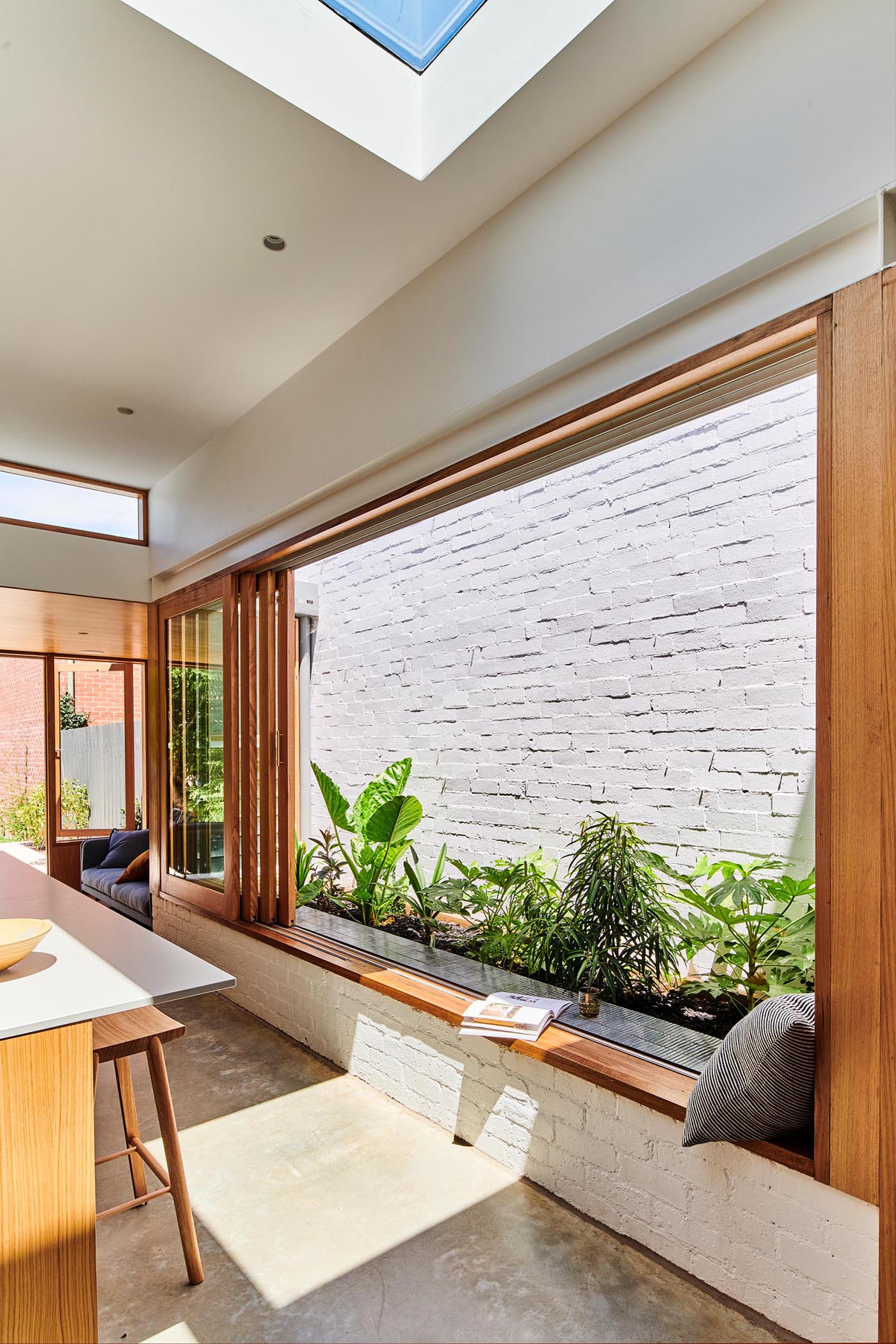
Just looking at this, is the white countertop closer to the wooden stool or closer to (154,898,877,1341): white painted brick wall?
the wooden stool

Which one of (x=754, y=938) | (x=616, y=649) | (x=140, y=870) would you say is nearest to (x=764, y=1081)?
(x=754, y=938)

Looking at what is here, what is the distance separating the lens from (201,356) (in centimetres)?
348

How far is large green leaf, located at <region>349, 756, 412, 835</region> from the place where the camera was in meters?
4.40

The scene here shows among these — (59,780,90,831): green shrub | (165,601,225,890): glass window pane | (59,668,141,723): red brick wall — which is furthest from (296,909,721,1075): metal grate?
(59,668,141,723): red brick wall

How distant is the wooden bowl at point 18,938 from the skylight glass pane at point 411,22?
7.91 ft

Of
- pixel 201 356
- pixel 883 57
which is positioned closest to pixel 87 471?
pixel 201 356

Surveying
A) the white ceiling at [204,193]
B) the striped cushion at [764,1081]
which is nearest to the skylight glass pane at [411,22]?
the white ceiling at [204,193]

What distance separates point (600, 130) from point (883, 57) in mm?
790

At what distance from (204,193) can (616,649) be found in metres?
2.52

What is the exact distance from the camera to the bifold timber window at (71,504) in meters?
4.52

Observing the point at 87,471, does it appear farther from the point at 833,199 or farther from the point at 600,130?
the point at 833,199

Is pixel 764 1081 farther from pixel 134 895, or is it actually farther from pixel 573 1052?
pixel 134 895

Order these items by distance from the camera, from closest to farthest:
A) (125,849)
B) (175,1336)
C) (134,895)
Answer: (175,1336), (134,895), (125,849)

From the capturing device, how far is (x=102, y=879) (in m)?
6.23
